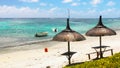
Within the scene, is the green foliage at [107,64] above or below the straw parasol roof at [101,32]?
above

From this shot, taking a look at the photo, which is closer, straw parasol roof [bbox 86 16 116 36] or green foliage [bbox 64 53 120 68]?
green foliage [bbox 64 53 120 68]

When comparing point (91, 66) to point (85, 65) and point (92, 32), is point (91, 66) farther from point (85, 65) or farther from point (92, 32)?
point (92, 32)

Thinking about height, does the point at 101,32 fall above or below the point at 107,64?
below

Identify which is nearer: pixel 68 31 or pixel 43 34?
pixel 68 31

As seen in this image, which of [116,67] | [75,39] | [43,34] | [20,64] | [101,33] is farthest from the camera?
[43,34]

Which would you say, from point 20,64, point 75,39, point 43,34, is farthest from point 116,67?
point 43,34

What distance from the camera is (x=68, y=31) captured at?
54.0ft

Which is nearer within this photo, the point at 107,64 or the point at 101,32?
the point at 107,64

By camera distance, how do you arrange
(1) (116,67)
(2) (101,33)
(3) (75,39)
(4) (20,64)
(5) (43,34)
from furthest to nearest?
Answer: (5) (43,34) < (4) (20,64) < (2) (101,33) < (3) (75,39) < (1) (116,67)

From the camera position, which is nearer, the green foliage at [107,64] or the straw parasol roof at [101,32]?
the green foliage at [107,64]

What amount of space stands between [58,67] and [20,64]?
12.1 feet

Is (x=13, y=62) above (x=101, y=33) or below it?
below

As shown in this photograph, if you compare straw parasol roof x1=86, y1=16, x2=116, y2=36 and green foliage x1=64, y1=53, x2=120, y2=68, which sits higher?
green foliage x1=64, y1=53, x2=120, y2=68

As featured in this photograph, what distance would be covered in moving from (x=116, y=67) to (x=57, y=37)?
31.8 ft
